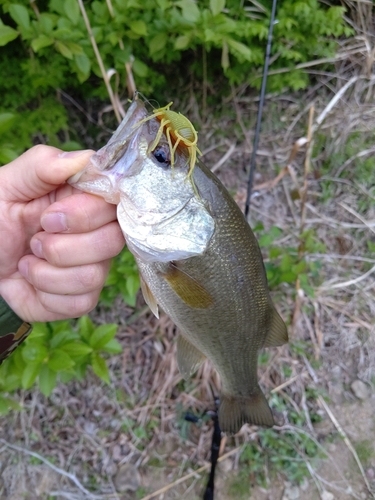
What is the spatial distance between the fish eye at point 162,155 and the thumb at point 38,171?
189 mm

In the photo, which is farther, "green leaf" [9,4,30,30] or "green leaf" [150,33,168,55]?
"green leaf" [150,33,168,55]

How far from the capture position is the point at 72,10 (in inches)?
67.5

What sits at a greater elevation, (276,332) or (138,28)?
(138,28)

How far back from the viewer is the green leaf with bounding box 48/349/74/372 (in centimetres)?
158

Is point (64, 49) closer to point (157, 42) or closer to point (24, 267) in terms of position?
point (157, 42)

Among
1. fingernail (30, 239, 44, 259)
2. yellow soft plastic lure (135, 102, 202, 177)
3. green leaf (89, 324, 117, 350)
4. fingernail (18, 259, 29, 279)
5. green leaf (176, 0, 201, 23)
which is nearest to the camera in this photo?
yellow soft plastic lure (135, 102, 202, 177)

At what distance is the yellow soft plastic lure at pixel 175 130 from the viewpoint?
42.2 inches

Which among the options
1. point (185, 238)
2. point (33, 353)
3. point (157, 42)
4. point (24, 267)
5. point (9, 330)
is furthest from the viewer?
point (157, 42)

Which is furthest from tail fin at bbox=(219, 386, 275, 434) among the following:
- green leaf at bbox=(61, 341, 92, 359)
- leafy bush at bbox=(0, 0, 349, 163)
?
leafy bush at bbox=(0, 0, 349, 163)

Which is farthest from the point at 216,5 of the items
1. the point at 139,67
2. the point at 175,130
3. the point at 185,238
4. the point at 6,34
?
the point at 185,238

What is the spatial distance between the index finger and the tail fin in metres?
1.14

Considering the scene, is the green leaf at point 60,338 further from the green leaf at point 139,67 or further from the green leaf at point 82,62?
the green leaf at point 139,67

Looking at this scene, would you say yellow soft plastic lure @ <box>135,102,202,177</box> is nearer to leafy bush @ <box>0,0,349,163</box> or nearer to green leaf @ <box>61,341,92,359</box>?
leafy bush @ <box>0,0,349,163</box>

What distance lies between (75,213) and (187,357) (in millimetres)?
832
